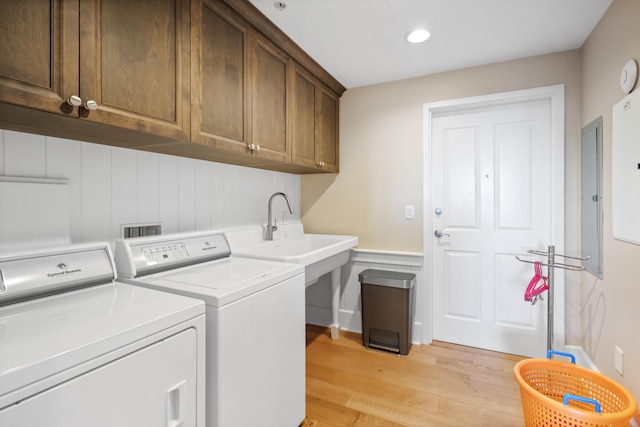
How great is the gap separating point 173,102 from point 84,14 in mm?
390

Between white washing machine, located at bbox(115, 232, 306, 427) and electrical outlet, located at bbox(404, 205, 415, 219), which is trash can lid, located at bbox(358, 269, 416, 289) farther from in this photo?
white washing machine, located at bbox(115, 232, 306, 427)

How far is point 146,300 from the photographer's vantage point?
1.05 m

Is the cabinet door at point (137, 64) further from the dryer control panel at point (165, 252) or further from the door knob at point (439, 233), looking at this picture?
the door knob at point (439, 233)

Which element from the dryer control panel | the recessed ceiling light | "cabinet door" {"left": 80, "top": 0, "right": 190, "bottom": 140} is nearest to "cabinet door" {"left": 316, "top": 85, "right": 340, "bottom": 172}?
the recessed ceiling light

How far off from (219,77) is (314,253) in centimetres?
109

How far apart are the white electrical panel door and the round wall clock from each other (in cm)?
218

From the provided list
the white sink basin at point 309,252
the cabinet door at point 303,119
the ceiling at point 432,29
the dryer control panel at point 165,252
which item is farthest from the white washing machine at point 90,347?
the ceiling at point 432,29

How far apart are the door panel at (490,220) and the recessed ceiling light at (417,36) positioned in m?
0.78

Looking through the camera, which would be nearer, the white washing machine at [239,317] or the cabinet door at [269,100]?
the white washing machine at [239,317]

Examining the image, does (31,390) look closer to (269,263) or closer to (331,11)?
(269,263)

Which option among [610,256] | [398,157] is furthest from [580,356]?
[398,157]

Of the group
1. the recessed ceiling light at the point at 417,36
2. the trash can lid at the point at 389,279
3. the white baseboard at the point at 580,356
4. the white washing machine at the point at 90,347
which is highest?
the recessed ceiling light at the point at 417,36

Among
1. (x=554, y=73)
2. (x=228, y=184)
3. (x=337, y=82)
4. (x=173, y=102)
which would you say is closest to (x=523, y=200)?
(x=554, y=73)

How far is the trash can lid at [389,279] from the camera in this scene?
243cm
